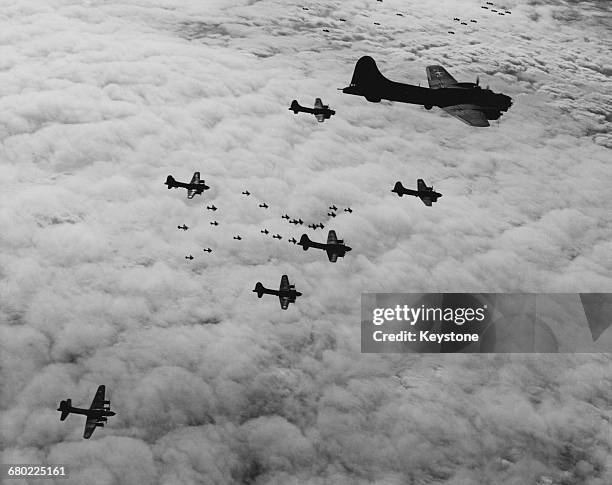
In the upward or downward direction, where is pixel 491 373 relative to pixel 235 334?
downward

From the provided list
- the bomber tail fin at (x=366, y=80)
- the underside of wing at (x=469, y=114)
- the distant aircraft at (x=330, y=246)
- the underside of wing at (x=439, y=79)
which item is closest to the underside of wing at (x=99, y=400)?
the distant aircraft at (x=330, y=246)

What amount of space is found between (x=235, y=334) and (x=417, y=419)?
4764cm

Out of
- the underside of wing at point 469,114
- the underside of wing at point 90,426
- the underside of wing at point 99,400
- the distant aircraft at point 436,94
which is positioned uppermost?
the distant aircraft at point 436,94

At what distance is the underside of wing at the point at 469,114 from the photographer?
102m

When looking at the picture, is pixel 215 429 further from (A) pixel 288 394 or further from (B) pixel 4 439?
(B) pixel 4 439

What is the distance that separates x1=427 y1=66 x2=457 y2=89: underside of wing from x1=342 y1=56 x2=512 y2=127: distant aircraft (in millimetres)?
10176

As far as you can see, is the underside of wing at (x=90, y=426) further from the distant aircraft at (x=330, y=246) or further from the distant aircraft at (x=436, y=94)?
the distant aircraft at (x=436, y=94)

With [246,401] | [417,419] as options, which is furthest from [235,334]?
[417,419]

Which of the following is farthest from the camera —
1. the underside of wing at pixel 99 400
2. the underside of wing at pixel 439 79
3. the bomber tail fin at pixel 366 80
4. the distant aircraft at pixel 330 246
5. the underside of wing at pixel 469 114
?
the underside of wing at pixel 439 79

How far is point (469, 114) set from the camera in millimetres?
104438

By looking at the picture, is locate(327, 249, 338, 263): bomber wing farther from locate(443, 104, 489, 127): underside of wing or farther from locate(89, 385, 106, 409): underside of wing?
locate(89, 385, 106, 409): underside of wing

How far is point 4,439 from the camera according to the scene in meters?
115

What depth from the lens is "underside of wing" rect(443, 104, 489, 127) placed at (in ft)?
334

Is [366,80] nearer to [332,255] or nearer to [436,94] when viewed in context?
[436,94]
